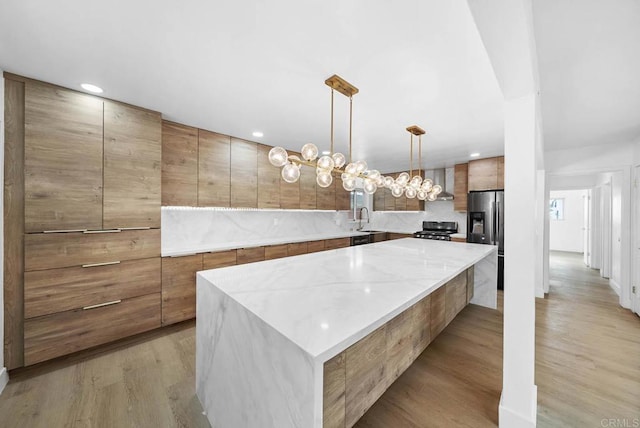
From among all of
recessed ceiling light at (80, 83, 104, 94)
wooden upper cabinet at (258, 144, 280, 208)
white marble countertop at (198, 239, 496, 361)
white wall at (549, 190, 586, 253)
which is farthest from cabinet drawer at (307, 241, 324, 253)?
white wall at (549, 190, 586, 253)

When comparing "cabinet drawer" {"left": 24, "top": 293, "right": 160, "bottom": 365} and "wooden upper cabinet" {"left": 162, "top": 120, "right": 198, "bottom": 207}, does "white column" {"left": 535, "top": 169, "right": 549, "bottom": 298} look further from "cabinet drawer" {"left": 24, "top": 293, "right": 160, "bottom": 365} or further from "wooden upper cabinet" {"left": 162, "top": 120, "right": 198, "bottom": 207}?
"cabinet drawer" {"left": 24, "top": 293, "right": 160, "bottom": 365}

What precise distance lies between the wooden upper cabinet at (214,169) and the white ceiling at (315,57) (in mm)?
443

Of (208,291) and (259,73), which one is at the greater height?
(259,73)

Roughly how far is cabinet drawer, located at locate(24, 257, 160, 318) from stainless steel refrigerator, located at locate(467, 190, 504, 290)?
5003 millimetres

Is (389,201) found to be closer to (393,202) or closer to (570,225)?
(393,202)

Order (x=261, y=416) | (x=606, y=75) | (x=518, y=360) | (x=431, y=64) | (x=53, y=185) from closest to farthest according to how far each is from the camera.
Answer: (x=261, y=416) → (x=518, y=360) → (x=431, y=64) → (x=606, y=75) → (x=53, y=185)

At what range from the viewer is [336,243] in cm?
465

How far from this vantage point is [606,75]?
1.84 metres

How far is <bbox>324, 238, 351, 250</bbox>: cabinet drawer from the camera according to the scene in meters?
4.46

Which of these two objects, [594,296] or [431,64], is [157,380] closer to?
[431,64]

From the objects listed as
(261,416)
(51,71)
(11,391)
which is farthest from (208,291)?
(51,71)

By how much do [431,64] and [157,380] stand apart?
3.20 m

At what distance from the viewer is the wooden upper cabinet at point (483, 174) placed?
14.0ft

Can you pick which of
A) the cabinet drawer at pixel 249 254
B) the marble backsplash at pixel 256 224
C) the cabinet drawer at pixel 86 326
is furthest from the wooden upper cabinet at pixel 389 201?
the cabinet drawer at pixel 86 326
